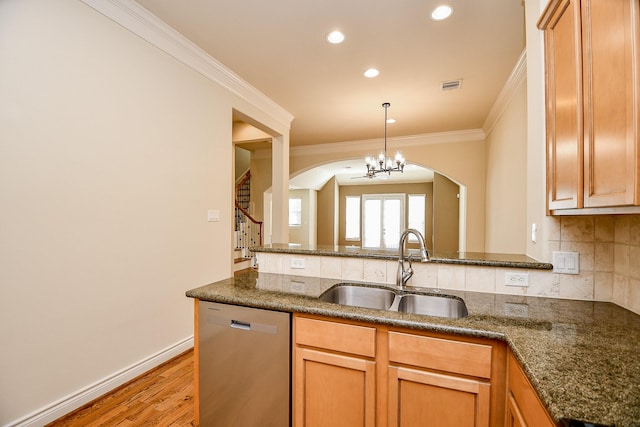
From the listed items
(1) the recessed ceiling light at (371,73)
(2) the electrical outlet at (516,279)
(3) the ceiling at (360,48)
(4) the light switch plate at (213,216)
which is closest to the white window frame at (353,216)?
(3) the ceiling at (360,48)

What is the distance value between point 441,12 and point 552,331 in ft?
7.56

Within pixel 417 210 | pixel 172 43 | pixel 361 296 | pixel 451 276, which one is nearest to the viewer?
pixel 451 276

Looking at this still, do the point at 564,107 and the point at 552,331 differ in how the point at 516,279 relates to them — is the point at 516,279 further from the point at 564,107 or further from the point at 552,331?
the point at 564,107

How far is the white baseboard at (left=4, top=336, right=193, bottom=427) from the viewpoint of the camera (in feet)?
5.31

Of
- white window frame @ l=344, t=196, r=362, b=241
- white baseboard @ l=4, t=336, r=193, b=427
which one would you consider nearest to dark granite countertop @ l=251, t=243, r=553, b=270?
white baseboard @ l=4, t=336, r=193, b=427

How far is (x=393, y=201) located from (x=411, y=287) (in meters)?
8.36

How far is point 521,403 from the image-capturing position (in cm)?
90

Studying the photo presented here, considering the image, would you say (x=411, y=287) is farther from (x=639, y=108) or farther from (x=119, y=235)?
(x=119, y=235)

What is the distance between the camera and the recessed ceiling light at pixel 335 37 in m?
2.44

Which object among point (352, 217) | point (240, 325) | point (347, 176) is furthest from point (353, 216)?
point (240, 325)

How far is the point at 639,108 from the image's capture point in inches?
29.8

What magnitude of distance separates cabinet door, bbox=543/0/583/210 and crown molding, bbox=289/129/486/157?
160 inches

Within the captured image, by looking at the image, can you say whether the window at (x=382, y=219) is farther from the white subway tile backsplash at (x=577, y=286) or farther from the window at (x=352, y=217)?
the white subway tile backsplash at (x=577, y=286)

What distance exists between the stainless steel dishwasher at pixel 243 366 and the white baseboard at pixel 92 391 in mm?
930
